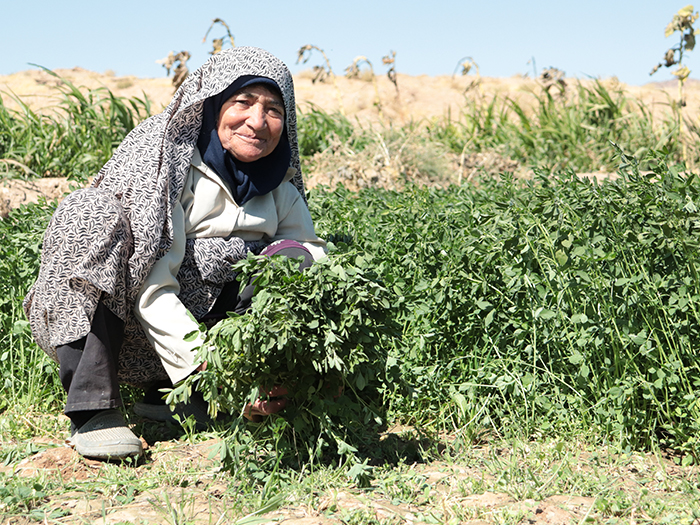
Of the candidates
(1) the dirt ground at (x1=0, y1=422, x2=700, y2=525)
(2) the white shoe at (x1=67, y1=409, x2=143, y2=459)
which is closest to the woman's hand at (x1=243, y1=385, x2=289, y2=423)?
(1) the dirt ground at (x1=0, y1=422, x2=700, y2=525)

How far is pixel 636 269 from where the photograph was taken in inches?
89.2

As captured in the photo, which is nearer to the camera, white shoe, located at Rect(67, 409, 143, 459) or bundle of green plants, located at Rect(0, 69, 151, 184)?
white shoe, located at Rect(67, 409, 143, 459)

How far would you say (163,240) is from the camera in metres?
2.43

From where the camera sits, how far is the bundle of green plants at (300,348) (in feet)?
6.45

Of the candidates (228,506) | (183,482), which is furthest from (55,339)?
(228,506)

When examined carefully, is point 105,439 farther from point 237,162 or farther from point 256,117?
point 256,117

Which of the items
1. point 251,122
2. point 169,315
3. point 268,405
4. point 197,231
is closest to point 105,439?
point 169,315

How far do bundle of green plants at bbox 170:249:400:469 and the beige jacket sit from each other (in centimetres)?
17

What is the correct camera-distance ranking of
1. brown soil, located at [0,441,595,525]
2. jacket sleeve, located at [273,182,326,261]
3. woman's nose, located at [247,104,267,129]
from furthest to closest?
jacket sleeve, located at [273,182,326,261]
woman's nose, located at [247,104,267,129]
brown soil, located at [0,441,595,525]

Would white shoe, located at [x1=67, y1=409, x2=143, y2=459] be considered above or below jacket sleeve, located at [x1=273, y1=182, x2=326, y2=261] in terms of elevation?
below

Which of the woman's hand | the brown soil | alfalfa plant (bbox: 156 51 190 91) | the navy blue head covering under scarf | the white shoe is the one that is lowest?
the brown soil

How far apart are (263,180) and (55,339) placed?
0.97 metres

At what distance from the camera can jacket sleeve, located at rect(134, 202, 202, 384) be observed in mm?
2334

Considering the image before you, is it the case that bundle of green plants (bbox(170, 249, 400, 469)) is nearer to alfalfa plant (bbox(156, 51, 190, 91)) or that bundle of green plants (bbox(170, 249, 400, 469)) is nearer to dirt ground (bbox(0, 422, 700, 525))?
dirt ground (bbox(0, 422, 700, 525))
